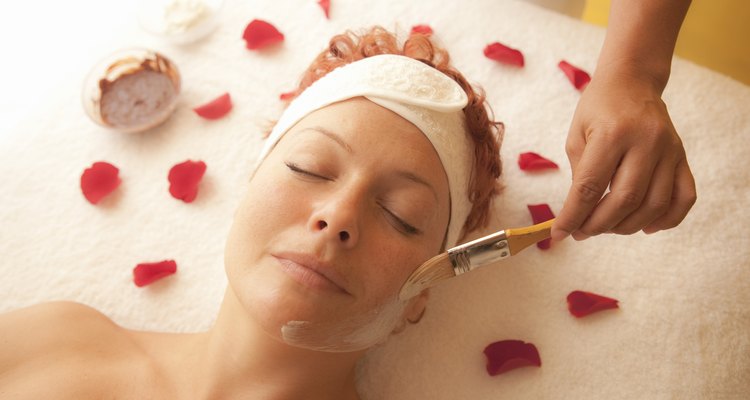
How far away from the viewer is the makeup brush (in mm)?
1271

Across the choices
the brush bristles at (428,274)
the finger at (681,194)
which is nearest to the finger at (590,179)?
the finger at (681,194)

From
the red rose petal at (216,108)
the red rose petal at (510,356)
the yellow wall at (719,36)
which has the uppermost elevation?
the yellow wall at (719,36)

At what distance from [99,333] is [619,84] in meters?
1.33

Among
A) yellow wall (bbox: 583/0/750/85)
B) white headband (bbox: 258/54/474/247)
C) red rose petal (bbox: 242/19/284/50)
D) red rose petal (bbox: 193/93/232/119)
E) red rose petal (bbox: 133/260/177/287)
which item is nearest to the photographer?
white headband (bbox: 258/54/474/247)

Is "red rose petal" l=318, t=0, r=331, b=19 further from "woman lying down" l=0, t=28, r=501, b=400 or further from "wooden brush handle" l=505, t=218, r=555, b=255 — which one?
"wooden brush handle" l=505, t=218, r=555, b=255

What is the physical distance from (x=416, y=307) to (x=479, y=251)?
0.36m

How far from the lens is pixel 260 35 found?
215 cm

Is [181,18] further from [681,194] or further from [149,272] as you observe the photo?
[681,194]

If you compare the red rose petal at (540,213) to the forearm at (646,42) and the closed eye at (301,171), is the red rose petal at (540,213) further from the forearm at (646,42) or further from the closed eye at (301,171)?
the closed eye at (301,171)

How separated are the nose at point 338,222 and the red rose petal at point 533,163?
0.79m

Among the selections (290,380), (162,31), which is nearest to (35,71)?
(162,31)

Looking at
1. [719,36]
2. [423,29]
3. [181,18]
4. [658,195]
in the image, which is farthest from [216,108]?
[719,36]

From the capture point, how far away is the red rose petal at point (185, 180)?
75.0 inches

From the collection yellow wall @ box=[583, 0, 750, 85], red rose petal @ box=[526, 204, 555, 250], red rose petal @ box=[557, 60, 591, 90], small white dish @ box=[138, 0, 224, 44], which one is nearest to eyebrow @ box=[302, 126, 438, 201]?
red rose petal @ box=[526, 204, 555, 250]
